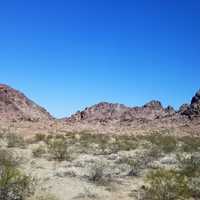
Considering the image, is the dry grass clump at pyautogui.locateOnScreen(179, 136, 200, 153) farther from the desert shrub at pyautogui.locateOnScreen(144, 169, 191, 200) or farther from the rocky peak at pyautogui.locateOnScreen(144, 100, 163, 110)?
the rocky peak at pyautogui.locateOnScreen(144, 100, 163, 110)

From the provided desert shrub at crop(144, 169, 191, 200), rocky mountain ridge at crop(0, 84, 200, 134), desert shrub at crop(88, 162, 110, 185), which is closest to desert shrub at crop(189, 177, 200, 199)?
desert shrub at crop(144, 169, 191, 200)

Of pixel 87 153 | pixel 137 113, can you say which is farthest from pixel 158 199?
pixel 137 113

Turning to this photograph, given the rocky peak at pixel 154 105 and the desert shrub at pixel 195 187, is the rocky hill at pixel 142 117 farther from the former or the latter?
the desert shrub at pixel 195 187

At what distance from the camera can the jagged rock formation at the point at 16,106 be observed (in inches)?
2478

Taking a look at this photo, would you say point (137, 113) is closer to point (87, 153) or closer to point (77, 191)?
point (87, 153)

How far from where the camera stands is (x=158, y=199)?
40.5 feet

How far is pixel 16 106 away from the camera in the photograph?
2594 inches

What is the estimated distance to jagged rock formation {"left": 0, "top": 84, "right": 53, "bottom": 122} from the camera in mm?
62931

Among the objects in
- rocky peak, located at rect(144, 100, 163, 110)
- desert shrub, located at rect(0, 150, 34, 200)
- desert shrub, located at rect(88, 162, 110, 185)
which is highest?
rocky peak, located at rect(144, 100, 163, 110)

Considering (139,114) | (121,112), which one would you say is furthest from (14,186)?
(121,112)

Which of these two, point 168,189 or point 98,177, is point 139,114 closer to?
point 98,177

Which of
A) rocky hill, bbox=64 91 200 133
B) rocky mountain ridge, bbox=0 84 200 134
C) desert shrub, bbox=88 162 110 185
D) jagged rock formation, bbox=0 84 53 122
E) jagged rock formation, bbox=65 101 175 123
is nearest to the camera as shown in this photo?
desert shrub, bbox=88 162 110 185

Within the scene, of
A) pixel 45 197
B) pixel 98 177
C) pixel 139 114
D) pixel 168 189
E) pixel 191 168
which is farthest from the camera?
pixel 139 114

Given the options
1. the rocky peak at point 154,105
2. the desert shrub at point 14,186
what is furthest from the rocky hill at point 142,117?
the desert shrub at point 14,186
